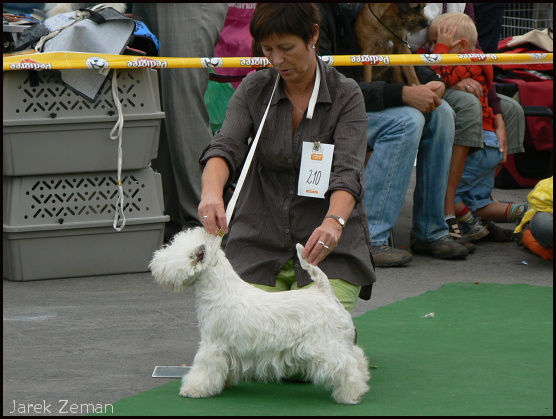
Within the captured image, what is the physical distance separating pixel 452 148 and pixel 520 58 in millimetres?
1035

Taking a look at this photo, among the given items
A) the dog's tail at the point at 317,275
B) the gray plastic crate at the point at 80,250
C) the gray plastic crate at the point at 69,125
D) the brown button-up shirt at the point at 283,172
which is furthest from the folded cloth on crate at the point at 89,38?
the dog's tail at the point at 317,275

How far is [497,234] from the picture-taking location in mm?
6414

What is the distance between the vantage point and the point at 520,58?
259 inches

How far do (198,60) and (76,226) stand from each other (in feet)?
4.14

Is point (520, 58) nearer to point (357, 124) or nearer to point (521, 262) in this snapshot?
point (521, 262)

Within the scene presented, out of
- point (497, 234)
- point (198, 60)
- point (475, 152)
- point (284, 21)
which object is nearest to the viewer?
point (284, 21)

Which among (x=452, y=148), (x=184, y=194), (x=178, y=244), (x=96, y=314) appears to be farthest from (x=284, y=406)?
(x=452, y=148)

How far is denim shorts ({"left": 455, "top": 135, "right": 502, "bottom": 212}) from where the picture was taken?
6383mm

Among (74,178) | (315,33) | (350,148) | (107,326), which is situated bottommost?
(107,326)

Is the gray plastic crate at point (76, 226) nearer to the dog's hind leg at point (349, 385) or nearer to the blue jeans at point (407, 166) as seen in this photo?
the blue jeans at point (407, 166)

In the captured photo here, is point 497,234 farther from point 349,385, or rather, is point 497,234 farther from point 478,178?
point 349,385

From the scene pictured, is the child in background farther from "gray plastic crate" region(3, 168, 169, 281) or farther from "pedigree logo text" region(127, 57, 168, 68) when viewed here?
"gray plastic crate" region(3, 168, 169, 281)

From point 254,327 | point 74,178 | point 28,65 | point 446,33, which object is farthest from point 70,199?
point 446,33

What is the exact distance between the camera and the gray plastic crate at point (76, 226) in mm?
4945
